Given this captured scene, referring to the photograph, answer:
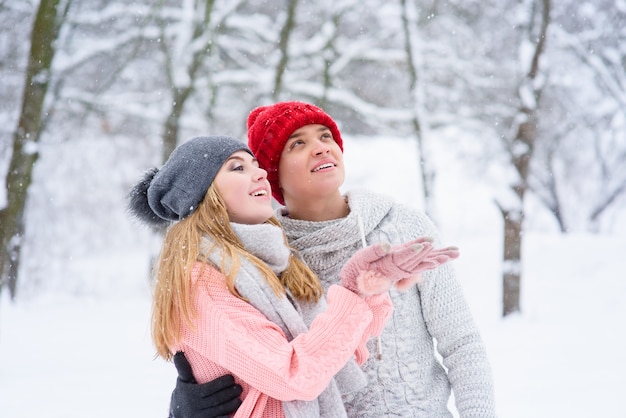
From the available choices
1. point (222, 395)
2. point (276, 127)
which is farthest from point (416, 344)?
point (276, 127)

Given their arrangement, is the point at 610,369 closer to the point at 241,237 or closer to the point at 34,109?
the point at 241,237

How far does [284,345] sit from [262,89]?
7728 mm

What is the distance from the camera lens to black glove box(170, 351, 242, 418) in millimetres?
1779

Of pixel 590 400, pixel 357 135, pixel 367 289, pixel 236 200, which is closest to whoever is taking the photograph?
pixel 367 289

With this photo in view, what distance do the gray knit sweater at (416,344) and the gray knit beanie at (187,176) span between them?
16.5 inches

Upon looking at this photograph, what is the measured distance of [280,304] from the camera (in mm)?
1848

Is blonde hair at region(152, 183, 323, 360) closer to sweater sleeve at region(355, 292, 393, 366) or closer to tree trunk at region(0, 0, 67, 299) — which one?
sweater sleeve at region(355, 292, 393, 366)

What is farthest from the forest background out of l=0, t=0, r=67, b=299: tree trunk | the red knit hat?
the red knit hat

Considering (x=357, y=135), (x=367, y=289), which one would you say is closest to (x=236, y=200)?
(x=367, y=289)

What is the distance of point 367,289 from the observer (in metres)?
1.66

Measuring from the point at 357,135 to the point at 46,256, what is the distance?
6698mm

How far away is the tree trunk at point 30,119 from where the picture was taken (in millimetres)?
5957

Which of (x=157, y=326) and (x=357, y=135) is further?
(x=357, y=135)

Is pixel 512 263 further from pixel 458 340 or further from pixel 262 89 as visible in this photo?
pixel 458 340
